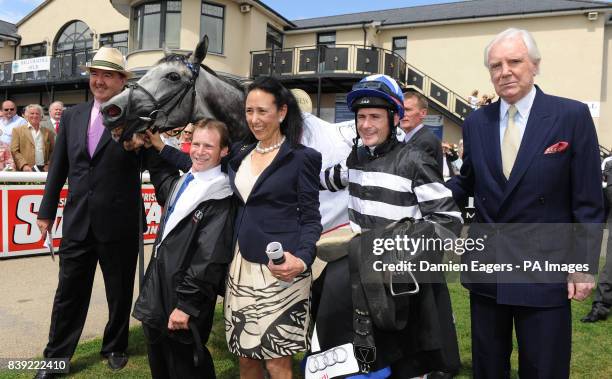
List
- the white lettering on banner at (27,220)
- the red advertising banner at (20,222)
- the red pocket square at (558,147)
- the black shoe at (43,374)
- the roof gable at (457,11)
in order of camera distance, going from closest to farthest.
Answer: the red pocket square at (558,147) → the black shoe at (43,374) → the red advertising banner at (20,222) → the white lettering on banner at (27,220) → the roof gable at (457,11)

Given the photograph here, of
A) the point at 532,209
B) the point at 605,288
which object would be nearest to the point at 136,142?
the point at 532,209

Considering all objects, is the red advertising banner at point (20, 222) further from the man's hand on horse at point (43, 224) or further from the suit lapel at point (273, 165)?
the suit lapel at point (273, 165)

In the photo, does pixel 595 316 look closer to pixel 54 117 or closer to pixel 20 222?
pixel 20 222

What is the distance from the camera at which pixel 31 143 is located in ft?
24.1

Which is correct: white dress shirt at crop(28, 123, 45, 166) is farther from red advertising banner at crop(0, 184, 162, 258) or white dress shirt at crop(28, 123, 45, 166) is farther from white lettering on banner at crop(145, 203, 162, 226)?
A: white lettering on banner at crop(145, 203, 162, 226)

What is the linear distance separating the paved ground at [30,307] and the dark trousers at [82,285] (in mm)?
497

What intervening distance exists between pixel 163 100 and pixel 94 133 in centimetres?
60

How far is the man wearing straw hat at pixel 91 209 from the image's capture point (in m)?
3.17

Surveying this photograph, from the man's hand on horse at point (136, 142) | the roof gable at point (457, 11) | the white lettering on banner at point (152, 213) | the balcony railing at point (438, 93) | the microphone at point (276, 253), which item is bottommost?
the white lettering on banner at point (152, 213)

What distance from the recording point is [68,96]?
2366 centimetres

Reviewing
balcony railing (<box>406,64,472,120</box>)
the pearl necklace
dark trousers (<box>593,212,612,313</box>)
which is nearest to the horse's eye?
the pearl necklace

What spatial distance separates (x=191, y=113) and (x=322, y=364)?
2.06 meters

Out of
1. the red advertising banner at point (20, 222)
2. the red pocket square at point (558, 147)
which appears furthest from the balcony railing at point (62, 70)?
the red pocket square at point (558, 147)

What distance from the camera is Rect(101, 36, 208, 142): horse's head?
2.81 m
